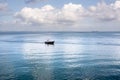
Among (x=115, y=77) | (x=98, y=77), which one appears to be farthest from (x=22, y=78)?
(x=115, y=77)

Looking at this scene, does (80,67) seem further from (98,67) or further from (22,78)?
(22,78)

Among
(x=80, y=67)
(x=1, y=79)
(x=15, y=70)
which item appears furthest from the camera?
(x=80, y=67)

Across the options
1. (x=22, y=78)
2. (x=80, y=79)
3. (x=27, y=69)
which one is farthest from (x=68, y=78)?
(x=27, y=69)

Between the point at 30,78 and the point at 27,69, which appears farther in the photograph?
the point at 27,69

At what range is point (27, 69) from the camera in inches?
3017

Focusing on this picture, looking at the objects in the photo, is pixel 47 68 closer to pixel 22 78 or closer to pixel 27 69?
pixel 27 69

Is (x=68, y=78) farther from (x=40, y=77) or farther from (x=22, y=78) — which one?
(x=22, y=78)

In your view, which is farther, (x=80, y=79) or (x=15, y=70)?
(x=15, y=70)

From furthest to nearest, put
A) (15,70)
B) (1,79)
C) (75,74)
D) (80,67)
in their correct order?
(80,67) < (15,70) < (75,74) < (1,79)

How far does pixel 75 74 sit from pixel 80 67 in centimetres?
1150

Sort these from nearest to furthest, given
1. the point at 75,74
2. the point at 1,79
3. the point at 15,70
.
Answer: the point at 1,79 → the point at 75,74 → the point at 15,70

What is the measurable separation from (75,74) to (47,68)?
13866 mm

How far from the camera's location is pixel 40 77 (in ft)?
214

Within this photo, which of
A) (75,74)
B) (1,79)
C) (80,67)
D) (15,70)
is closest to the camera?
(1,79)
